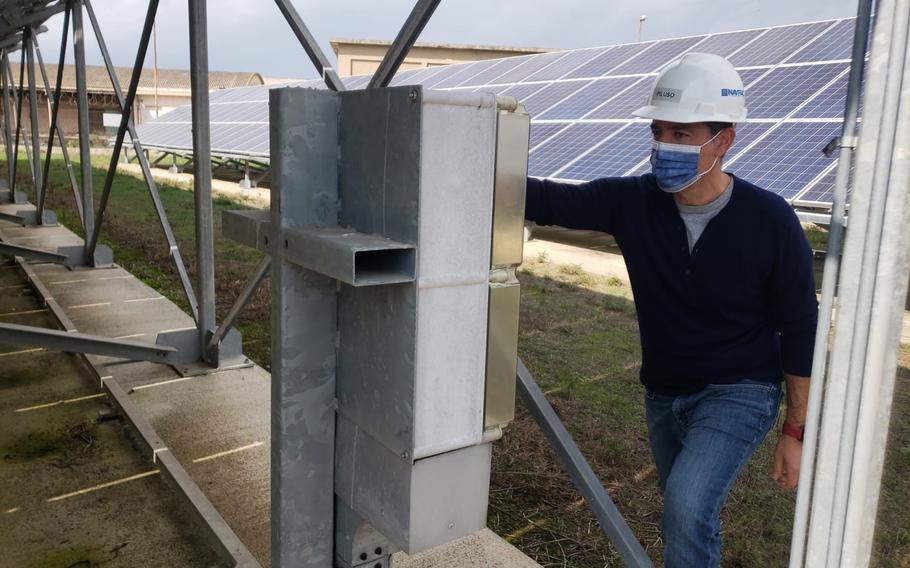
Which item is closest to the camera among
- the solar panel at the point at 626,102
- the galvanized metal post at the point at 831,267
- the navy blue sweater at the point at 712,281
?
the galvanized metal post at the point at 831,267

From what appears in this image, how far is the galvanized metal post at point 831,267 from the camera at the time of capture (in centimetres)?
124

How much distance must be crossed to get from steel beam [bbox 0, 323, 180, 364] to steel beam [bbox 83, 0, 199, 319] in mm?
464

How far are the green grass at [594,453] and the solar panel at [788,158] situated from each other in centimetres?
186

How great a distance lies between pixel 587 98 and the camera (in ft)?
38.1

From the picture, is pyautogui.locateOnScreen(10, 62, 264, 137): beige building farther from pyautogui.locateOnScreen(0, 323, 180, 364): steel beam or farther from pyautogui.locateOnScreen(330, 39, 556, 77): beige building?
pyautogui.locateOnScreen(0, 323, 180, 364): steel beam

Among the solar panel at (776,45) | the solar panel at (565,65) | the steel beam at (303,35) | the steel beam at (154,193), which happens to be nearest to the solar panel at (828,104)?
the solar panel at (776,45)

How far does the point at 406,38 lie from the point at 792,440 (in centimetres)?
186

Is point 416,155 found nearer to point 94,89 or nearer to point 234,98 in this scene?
point 234,98

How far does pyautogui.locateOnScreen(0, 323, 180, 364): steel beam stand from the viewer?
4.15 m

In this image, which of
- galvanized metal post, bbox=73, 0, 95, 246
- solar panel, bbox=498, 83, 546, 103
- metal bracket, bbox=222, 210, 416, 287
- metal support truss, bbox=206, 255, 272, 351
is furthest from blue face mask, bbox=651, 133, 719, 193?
solar panel, bbox=498, 83, 546, 103

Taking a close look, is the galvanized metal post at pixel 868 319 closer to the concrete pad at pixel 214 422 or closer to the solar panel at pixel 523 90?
the concrete pad at pixel 214 422

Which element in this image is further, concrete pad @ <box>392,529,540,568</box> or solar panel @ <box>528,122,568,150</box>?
solar panel @ <box>528,122,568,150</box>

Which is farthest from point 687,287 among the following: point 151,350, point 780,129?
point 780,129

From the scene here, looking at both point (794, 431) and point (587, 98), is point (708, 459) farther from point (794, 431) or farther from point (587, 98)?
point (587, 98)
